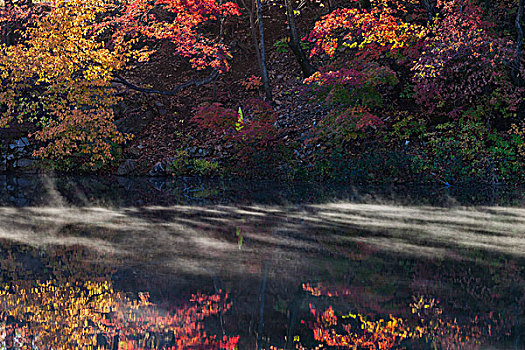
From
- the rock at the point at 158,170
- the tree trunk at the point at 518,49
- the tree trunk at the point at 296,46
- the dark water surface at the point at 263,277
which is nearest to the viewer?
the dark water surface at the point at 263,277

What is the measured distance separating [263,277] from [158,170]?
50.9ft

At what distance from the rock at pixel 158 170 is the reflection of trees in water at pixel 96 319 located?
15.3 metres

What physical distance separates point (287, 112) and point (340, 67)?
3.78m

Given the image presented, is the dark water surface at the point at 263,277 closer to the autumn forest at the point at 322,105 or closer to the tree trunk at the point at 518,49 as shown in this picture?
the autumn forest at the point at 322,105

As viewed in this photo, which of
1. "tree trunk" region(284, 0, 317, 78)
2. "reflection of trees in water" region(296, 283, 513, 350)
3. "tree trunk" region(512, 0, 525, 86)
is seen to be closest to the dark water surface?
"reflection of trees in water" region(296, 283, 513, 350)

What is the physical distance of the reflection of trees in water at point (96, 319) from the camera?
4027 mm

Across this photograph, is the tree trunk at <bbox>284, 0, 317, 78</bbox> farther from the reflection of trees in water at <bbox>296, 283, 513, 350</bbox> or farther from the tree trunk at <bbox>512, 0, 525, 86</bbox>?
the reflection of trees in water at <bbox>296, 283, 513, 350</bbox>

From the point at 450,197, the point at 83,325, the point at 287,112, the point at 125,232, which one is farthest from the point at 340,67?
the point at 83,325

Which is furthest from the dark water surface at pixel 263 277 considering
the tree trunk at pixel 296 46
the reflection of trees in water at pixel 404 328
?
the tree trunk at pixel 296 46

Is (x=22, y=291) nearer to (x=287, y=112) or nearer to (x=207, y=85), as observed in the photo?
(x=287, y=112)

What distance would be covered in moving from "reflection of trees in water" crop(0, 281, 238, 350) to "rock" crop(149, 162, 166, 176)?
1532 cm

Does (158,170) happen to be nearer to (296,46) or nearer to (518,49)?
(296,46)

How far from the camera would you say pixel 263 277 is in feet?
19.2

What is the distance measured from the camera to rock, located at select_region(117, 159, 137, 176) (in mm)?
21375
